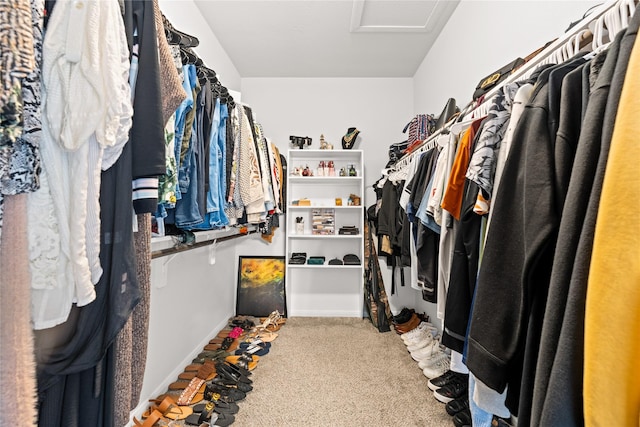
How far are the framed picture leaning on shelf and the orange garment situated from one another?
2.52 meters

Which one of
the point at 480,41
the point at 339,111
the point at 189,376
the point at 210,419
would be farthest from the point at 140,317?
the point at 339,111

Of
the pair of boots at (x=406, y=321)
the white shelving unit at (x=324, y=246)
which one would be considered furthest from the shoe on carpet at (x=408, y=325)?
the white shelving unit at (x=324, y=246)

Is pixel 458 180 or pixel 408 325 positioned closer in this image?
pixel 458 180

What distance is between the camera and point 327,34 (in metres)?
2.57

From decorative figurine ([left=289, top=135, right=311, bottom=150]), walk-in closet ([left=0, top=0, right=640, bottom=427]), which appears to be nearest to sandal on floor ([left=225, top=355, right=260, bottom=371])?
walk-in closet ([left=0, top=0, right=640, bottom=427])

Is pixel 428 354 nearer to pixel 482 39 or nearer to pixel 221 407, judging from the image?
pixel 221 407

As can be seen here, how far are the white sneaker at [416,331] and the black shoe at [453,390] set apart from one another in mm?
737

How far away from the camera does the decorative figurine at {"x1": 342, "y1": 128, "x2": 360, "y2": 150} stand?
10.4ft

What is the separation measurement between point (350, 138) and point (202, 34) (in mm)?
1681

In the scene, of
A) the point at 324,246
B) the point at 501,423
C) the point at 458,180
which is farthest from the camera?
the point at 324,246

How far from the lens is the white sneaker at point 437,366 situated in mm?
1924

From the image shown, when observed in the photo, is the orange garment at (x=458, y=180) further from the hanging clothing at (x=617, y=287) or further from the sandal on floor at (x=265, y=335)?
the sandal on floor at (x=265, y=335)

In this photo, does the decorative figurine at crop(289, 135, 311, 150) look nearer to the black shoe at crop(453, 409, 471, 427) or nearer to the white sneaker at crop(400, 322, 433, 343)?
the white sneaker at crop(400, 322, 433, 343)

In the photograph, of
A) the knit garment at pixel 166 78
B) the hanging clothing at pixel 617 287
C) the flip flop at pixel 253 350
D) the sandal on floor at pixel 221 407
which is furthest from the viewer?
the flip flop at pixel 253 350
